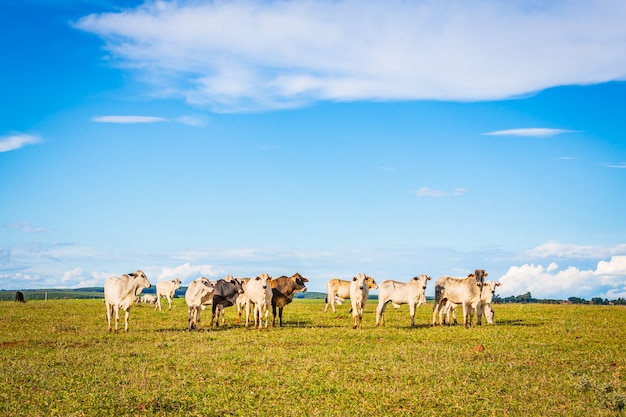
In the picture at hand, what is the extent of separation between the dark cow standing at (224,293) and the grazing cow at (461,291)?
10.1 metres

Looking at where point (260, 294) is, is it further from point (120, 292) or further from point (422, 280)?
point (422, 280)

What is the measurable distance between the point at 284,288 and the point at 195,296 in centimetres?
456

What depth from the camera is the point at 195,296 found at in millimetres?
28094

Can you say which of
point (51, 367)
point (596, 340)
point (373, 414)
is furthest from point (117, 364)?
point (596, 340)

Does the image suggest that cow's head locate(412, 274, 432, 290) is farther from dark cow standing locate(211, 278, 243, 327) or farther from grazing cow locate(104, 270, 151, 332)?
grazing cow locate(104, 270, 151, 332)

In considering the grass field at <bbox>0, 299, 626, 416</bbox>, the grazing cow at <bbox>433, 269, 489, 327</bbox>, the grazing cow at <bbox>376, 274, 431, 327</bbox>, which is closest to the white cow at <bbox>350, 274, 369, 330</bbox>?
the grazing cow at <bbox>376, 274, 431, 327</bbox>

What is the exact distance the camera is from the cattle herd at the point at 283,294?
27469 millimetres

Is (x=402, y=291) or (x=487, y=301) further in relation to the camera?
(x=487, y=301)

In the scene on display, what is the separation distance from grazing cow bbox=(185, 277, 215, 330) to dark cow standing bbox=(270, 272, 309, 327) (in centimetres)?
313

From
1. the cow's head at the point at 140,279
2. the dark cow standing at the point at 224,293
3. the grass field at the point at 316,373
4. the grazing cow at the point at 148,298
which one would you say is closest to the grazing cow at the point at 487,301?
the grass field at the point at 316,373

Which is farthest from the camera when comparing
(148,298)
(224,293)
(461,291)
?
(148,298)

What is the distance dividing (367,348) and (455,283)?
1155 centimetres

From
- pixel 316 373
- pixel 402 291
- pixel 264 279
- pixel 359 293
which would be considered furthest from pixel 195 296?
pixel 316 373

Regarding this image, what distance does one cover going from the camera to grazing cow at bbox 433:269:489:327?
29500 millimetres
